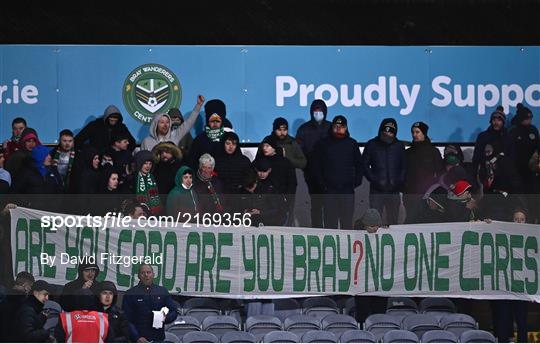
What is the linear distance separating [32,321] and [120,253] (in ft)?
5.19

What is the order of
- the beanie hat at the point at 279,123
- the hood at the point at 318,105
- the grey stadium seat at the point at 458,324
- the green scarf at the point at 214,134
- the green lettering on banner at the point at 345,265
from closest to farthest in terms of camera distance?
the grey stadium seat at the point at 458,324, the green lettering on banner at the point at 345,265, the green scarf at the point at 214,134, the beanie hat at the point at 279,123, the hood at the point at 318,105

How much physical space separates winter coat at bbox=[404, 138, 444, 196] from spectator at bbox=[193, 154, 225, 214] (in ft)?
7.09

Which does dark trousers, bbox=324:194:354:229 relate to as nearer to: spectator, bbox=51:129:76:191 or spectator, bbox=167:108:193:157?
spectator, bbox=167:108:193:157

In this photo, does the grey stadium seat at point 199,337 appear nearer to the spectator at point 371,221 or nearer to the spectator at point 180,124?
the spectator at point 371,221

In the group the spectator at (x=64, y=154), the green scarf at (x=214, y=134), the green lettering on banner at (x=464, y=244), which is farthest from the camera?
the green scarf at (x=214, y=134)

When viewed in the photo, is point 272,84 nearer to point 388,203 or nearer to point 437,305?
point 388,203

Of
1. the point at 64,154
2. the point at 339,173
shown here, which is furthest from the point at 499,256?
the point at 64,154

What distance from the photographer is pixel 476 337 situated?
47.5 feet

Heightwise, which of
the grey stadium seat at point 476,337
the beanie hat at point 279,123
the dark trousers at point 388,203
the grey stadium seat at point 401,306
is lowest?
the grey stadium seat at point 476,337

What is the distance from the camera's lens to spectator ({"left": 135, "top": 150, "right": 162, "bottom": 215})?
15086 millimetres

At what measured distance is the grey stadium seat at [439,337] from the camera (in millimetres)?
14297

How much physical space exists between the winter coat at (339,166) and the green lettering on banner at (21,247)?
3200mm

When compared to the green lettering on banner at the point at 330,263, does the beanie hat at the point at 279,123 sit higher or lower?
higher

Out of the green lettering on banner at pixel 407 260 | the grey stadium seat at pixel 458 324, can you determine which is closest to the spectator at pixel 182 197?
the green lettering on banner at pixel 407 260
